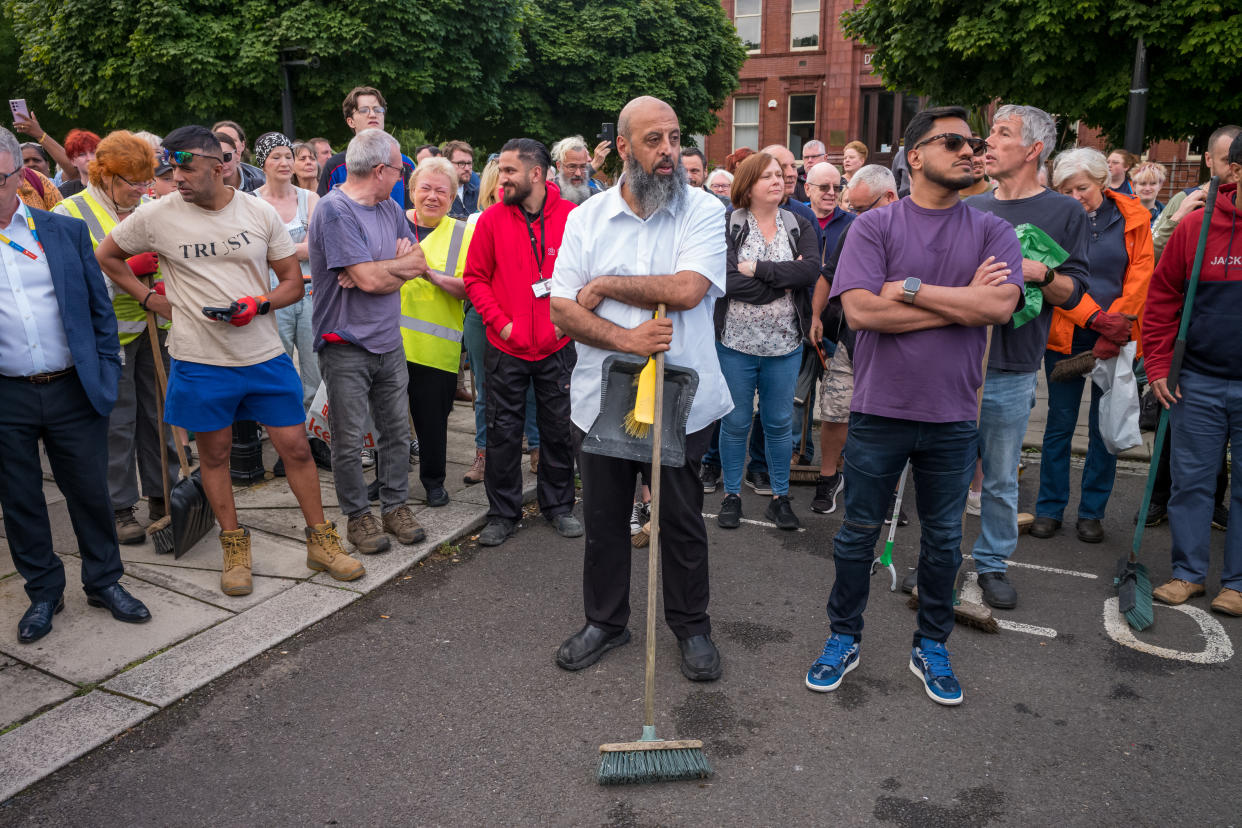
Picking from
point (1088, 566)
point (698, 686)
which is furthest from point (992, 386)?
point (698, 686)

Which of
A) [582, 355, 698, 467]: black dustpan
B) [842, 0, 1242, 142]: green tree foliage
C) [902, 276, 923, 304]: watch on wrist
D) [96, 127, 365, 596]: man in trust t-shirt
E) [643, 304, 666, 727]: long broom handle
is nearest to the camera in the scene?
[643, 304, 666, 727]: long broom handle

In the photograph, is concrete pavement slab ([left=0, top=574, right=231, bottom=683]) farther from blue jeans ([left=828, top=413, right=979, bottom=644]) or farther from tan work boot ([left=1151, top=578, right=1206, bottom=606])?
tan work boot ([left=1151, top=578, right=1206, bottom=606])

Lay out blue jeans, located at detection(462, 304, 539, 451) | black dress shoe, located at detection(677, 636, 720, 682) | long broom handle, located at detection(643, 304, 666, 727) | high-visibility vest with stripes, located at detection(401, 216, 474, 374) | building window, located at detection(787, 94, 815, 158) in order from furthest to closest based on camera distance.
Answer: building window, located at detection(787, 94, 815, 158), blue jeans, located at detection(462, 304, 539, 451), high-visibility vest with stripes, located at detection(401, 216, 474, 374), black dress shoe, located at detection(677, 636, 720, 682), long broom handle, located at detection(643, 304, 666, 727)

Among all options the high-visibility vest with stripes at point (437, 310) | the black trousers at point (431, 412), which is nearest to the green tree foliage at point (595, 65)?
the high-visibility vest with stripes at point (437, 310)

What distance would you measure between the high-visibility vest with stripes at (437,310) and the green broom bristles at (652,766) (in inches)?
125

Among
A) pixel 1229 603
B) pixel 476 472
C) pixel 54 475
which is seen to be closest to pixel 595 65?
pixel 476 472

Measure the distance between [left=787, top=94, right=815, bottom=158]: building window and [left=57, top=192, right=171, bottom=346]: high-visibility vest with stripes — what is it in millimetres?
34412

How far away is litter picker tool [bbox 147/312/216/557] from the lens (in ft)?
15.6

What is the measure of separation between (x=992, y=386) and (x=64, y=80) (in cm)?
2236

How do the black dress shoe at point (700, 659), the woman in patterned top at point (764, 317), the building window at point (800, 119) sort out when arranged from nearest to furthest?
the black dress shoe at point (700, 659) → the woman in patterned top at point (764, 317) → the building window at point (800, 119)

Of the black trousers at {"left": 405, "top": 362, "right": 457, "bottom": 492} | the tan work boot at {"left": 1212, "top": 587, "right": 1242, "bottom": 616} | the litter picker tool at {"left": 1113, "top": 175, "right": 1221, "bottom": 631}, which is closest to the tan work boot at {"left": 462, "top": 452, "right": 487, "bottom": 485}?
the black trousers at {"left": 405, "top": 362, "right": 457, "bottom": 492}

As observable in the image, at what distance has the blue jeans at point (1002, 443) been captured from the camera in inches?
168

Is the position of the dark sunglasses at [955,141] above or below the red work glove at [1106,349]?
above

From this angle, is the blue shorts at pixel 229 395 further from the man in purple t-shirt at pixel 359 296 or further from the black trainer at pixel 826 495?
the black trainer at pixel 826 495
